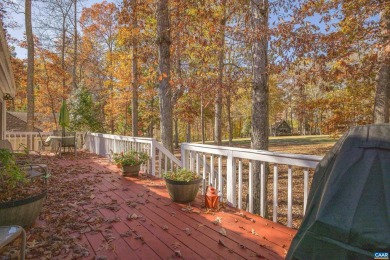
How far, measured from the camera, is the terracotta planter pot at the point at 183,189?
3732mm

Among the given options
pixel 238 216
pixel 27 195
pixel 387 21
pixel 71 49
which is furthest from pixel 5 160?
pixel 71 49

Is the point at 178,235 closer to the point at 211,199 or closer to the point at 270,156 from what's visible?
the point at 211,199

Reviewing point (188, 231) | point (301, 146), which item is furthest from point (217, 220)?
point (301, 146)

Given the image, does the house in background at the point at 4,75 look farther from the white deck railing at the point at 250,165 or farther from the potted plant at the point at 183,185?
the white deck railing at the point at 250,165

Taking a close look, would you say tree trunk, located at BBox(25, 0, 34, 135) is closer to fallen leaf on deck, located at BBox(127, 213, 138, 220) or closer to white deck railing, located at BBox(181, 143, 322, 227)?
white deck railing, located at BBox(181, 143, 322, 227)

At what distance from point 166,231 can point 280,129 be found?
1700 inches

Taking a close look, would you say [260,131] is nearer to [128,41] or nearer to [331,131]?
[331,131]

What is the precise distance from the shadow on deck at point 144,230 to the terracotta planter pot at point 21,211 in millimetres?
173

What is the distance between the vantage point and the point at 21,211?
267 centimetres

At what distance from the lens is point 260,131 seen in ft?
16.1

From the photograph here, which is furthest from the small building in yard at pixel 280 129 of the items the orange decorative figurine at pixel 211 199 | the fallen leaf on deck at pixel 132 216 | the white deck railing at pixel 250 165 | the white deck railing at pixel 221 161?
the fallen leaf on deck at pixel 132 216

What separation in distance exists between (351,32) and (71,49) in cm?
1954

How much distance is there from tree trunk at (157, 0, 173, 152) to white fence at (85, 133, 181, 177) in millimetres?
633

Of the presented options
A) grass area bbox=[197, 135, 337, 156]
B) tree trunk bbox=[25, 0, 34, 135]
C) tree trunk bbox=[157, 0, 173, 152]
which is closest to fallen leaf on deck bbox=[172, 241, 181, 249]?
tree trunk bbox=[157, 0, 173, 152]
